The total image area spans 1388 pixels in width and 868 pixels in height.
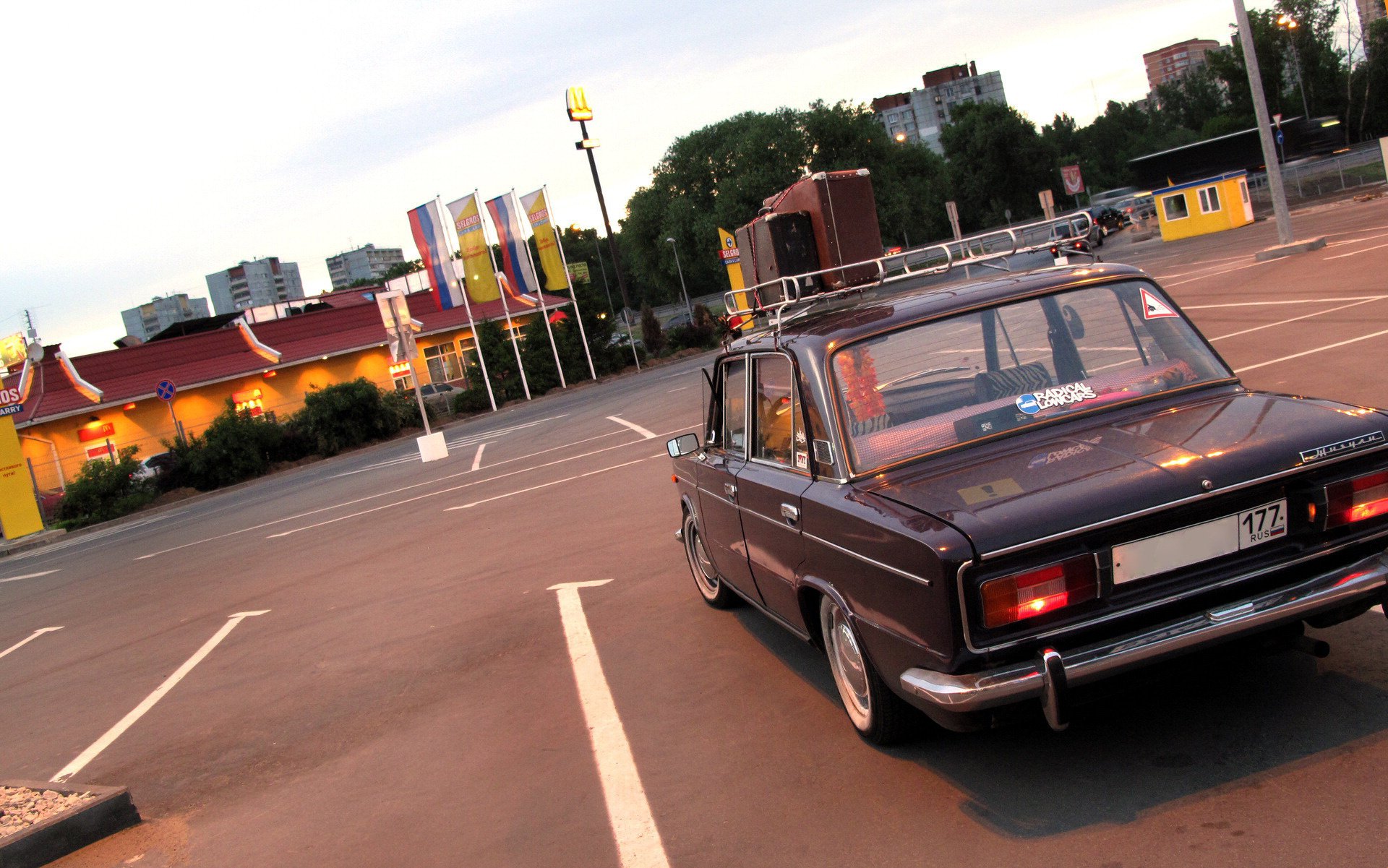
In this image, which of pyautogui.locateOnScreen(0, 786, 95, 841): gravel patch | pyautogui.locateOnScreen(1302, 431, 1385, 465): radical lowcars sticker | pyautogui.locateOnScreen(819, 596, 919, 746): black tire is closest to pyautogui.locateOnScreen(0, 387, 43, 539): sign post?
pyautogui.locateOnScreen(0, 786, 95, 841): gravel patch

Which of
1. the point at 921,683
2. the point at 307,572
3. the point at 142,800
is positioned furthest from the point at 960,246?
the point at 307,572

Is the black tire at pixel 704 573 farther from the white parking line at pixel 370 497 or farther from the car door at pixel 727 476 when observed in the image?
the white parking line at pixel 370 497

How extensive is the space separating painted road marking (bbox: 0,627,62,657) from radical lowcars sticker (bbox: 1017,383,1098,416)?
10.9 metres

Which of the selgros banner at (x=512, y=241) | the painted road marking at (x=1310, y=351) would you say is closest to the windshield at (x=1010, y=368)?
the painted road marking at (x=1310, y=351)

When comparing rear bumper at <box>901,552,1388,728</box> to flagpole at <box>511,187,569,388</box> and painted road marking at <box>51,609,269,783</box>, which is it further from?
flagpole at <box>511,187,569,388</box>

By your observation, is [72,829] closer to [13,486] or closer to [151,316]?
[13,486]

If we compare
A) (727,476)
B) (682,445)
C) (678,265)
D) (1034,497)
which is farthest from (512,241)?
(678,265)

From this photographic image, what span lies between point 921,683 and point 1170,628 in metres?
0.79

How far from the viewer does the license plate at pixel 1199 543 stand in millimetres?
3357

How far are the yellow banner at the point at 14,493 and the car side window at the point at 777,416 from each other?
32376 millimetres

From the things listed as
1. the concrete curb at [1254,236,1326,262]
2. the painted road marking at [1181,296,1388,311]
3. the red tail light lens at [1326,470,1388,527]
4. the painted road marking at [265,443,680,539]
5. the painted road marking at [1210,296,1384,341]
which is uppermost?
the red tail light lens at [1326,470,1388,527]

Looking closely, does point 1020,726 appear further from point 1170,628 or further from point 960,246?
point 960,246

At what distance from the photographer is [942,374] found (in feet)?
14.4

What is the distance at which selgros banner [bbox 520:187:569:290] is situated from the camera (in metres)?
40.2
